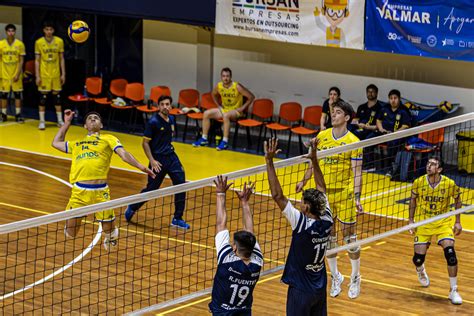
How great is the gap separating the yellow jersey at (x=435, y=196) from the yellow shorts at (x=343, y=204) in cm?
A: 118

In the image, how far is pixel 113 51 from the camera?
2500cm

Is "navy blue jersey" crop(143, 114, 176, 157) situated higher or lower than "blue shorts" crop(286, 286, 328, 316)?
higher

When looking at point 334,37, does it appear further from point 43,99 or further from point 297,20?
point 43,99

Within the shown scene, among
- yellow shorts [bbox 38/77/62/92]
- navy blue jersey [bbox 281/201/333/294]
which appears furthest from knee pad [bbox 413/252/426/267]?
yellow shorts [bbox 38/77/62/92]

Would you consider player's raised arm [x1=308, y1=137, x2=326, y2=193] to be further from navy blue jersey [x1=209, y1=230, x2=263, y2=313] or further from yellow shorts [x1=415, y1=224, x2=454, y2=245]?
yellow shorts [x1=415, y1=224, x2=454, y2=245]

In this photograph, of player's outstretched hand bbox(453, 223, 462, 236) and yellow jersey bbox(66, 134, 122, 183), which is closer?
player's outstretched hand bbox(453, 223, 462, 236)

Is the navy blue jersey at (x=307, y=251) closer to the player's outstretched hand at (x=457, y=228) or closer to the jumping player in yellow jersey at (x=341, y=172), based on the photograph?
the jumping player in yellow jersey at (x=341, y=172)

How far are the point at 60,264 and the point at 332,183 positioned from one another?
174 inches

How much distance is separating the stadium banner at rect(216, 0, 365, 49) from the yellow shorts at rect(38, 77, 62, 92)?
448 cm

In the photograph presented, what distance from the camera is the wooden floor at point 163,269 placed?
13.5 meters

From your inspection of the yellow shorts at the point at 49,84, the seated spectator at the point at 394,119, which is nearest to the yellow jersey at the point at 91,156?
the seated spectator at the point at 394,119

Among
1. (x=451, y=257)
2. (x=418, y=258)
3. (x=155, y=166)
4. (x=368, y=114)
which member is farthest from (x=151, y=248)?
(x=368, y=114)

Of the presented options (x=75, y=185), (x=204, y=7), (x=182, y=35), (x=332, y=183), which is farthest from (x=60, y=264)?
(x=182, y=35)

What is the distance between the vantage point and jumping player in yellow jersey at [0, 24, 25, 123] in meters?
24.3
